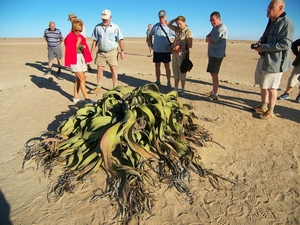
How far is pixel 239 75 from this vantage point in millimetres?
8383

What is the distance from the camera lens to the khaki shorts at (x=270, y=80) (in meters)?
3.60

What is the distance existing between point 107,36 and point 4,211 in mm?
3974

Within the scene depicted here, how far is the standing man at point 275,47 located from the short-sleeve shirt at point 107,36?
3064mm

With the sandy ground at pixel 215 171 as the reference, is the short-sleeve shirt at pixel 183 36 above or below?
above

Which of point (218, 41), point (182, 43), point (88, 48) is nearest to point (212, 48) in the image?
point (218, 41)

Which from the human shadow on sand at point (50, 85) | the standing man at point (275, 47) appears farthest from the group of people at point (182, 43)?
the human shadow on sand at point (50, 85)

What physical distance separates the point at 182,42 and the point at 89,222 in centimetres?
394

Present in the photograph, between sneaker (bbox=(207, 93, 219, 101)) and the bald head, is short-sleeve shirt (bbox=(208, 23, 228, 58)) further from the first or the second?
the bald head

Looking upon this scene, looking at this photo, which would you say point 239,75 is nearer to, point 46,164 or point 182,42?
point 182,42

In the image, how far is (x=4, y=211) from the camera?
214cm

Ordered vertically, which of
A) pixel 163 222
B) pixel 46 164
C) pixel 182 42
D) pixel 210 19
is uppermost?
pixel 210 19

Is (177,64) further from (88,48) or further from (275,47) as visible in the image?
(275,47)

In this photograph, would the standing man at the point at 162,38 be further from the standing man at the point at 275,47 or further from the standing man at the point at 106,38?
the standing man at the point at 275,47

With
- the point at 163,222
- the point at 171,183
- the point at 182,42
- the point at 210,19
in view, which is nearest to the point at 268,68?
the point at 210,19
